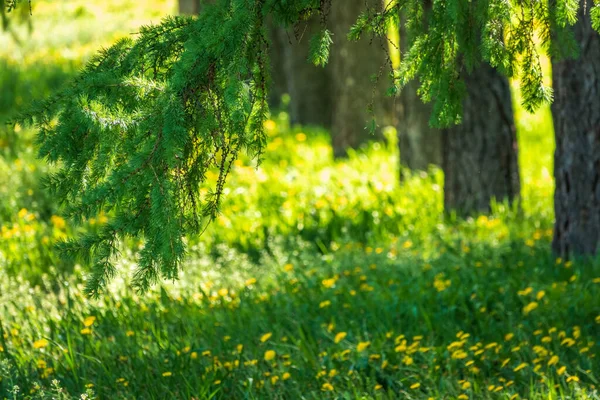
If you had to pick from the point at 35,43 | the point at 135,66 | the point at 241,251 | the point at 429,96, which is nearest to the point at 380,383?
the point at 429,96

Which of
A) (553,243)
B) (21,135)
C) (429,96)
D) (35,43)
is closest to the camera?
(429,96)

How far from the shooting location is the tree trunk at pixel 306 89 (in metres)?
11.6

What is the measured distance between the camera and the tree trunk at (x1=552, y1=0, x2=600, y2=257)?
5230 mm

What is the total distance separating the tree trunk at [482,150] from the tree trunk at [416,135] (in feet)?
4.24

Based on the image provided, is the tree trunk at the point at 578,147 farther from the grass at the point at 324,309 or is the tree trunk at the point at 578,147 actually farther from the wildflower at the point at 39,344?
the wildflower at the point at 39,344

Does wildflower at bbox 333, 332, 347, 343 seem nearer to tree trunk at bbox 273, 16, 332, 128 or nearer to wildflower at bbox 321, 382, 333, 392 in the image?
wildflower at bbox 321, 382, 333, 392

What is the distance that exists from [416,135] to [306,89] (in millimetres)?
3577

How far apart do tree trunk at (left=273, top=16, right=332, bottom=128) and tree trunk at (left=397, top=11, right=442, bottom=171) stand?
3.20m

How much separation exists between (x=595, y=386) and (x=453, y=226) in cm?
307

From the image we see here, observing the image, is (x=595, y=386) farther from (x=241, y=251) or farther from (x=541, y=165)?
(x=541, y=165)

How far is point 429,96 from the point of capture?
12.1 feet

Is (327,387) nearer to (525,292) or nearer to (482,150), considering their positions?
(525,292)

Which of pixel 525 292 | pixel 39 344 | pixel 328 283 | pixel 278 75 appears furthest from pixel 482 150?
pixel 278 75

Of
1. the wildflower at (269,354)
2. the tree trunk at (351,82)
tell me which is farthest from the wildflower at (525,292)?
the tree trunk at (351,82)
